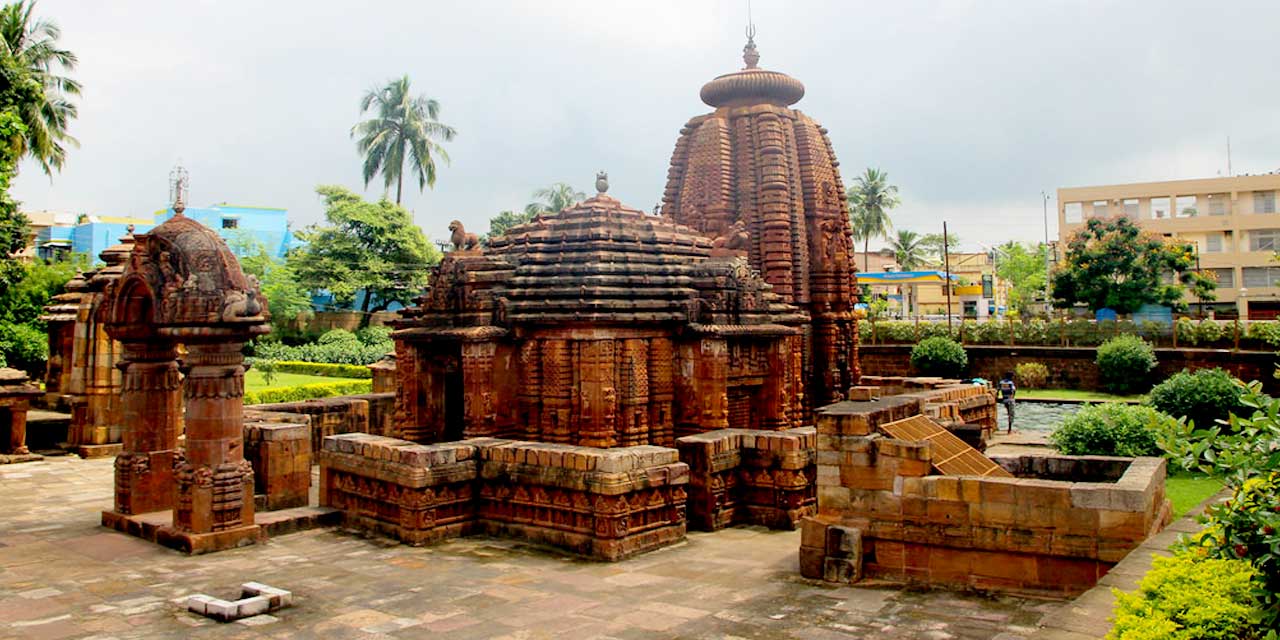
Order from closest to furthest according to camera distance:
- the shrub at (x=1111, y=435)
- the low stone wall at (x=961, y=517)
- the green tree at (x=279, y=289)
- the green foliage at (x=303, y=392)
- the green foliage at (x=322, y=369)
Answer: the low stone wall at (x=961, y=517) < the shrub at (x=1111, y=435) < the green foliage at (x=303, y=392) < the green foliage at (x=322, y=369) < the green tree at (x=279, y=289)

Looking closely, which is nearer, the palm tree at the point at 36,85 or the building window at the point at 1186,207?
the palm tree at the point at 36,85

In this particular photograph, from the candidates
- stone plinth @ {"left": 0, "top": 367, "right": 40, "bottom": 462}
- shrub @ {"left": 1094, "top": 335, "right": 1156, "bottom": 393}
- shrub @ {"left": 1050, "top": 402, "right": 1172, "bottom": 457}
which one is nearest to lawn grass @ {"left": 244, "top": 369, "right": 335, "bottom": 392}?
stone plinth @ {"left": 0, "top": 367, "right": 40, "bottom": 462}

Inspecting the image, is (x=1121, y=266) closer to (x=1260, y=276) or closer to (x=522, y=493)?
(x=1260, y=276)

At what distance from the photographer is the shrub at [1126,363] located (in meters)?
32.0

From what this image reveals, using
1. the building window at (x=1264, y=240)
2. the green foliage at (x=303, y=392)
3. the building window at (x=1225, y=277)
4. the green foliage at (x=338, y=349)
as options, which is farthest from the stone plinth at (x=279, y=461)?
the building window at (x=1264, y=240)

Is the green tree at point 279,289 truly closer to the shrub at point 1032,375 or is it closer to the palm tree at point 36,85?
the palm tree at point 36,85

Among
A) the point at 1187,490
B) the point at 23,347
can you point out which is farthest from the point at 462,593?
the point at 23,347

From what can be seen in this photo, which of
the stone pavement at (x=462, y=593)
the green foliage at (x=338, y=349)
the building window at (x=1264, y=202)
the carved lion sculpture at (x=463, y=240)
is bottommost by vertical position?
the stone pavement at (x=462, y=593)

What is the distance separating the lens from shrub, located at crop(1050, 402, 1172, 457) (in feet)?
43.4

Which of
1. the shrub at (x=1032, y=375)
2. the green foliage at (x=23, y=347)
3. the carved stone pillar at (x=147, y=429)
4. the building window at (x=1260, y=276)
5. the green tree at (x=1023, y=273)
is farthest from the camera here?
the green tree at (x=1023, y=273)

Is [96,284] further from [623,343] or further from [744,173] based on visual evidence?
[744,173]

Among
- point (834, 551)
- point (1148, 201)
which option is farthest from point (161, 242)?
point (1148, 201)

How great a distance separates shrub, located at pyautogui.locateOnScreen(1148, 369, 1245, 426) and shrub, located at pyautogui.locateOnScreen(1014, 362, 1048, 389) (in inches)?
706

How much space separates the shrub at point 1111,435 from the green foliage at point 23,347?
88.5 feet
